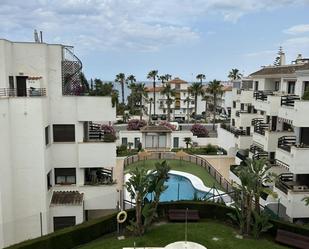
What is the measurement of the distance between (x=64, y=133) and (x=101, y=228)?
6856mm

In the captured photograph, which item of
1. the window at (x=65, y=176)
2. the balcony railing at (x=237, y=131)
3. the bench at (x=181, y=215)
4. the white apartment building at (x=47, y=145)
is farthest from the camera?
the balcony railing at (x=237, y=131)

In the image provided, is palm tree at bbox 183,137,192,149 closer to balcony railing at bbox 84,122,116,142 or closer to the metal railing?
the metal railing

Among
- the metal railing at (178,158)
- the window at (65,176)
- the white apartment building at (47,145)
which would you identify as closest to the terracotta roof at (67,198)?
the white apartment building at (47,145)

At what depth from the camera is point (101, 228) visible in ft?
63.5

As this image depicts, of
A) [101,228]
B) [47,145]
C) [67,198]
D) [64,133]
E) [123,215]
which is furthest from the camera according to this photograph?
[64,133]

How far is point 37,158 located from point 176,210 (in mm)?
9321

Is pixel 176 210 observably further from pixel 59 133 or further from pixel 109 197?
pixel 59 133

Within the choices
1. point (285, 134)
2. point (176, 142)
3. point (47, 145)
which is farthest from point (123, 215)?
point (176, 142)

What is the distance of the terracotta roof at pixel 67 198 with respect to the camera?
69.2 ft

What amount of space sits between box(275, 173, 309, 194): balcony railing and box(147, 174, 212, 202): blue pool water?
272 inches

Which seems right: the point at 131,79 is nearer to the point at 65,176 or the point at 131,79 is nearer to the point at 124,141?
the point at 124,141

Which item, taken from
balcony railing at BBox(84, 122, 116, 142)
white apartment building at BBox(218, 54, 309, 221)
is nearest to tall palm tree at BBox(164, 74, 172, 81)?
white apartment building at BBox(218, 54, 309, 221)

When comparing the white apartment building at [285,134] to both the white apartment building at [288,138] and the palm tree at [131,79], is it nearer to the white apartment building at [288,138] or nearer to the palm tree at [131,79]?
the white apartment building at [288,138]

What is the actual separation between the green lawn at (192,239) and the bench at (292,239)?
41 centimetres
